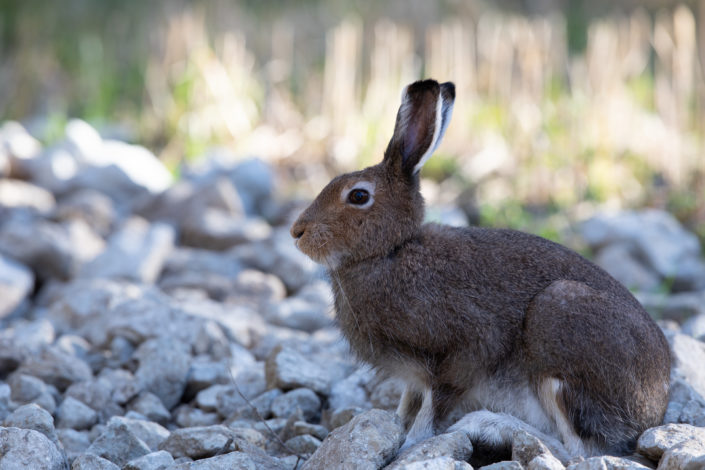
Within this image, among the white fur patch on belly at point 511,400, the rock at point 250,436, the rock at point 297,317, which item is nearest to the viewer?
the white fur patch on belly at point 511,400

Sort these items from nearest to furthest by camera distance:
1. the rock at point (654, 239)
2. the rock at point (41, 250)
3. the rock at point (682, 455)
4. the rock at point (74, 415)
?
the rock at point (682, 455) → the rock at point (74, 415) → the rock at point (41, 250) → the rock at point (654, 239)

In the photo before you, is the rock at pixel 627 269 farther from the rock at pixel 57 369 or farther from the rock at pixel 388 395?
the rock at pixel 57 369

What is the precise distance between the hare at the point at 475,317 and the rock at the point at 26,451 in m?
1.35

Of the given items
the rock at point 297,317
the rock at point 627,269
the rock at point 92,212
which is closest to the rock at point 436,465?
the rock at point 297,317

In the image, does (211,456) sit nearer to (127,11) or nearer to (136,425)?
(136,425)

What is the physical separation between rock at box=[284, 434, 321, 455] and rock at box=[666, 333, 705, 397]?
172 centimetres

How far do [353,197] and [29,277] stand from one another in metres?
3.28

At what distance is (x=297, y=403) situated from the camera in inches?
167

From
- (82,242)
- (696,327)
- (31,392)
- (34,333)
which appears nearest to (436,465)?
(31,392)

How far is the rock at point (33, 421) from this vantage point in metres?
3.47

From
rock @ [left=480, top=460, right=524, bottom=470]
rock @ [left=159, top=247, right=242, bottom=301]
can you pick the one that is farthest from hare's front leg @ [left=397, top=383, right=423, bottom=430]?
rock @ [left=159, top=247, right=242, bottom=301]

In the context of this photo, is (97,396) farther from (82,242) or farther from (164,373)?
(82,242)

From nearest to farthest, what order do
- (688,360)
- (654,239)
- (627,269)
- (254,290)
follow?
(688,360), (254,290), (627,269), (654,239)

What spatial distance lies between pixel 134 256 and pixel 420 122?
10.8 feet
